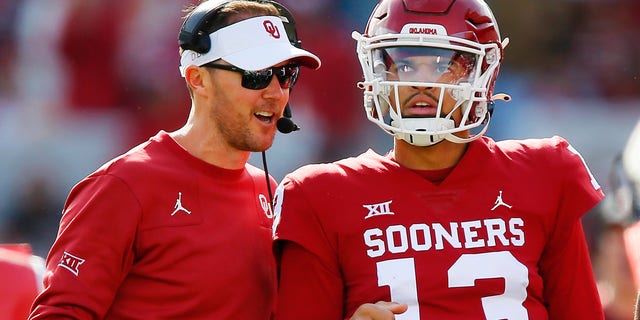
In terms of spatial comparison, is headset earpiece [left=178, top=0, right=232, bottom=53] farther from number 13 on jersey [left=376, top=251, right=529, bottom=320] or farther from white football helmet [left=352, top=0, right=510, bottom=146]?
number 13 on jersey [left=376, top=251, right=529, bottom=320]

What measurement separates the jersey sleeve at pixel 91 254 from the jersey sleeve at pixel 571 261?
0.95 m

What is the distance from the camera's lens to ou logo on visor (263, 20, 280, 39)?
2891 millimetres

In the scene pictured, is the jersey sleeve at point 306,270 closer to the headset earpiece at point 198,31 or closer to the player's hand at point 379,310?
the player's hand at point 379,310

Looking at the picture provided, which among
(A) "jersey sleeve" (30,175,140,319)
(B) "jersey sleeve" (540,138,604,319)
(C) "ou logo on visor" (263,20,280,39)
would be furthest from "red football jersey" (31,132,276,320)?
(B) "jersey sleeve" (540,138,604,319)

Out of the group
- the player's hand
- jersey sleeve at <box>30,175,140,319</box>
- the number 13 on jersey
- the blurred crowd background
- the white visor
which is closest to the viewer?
the player's hand

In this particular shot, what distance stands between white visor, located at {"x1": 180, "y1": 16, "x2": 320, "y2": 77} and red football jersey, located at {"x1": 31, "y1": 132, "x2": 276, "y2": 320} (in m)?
0.30

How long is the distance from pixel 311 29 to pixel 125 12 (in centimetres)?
99

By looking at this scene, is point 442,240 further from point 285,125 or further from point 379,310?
point 285,125

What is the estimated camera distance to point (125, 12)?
593cm

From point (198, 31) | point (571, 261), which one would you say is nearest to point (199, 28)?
point (198, 31)

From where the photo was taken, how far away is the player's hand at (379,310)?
226 centimetres

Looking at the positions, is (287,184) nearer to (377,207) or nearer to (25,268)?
(377,207)

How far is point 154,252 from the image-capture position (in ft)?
8.62

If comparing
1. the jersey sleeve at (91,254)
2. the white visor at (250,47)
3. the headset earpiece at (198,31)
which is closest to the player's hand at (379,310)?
the jersey sleeve at (91,254)
